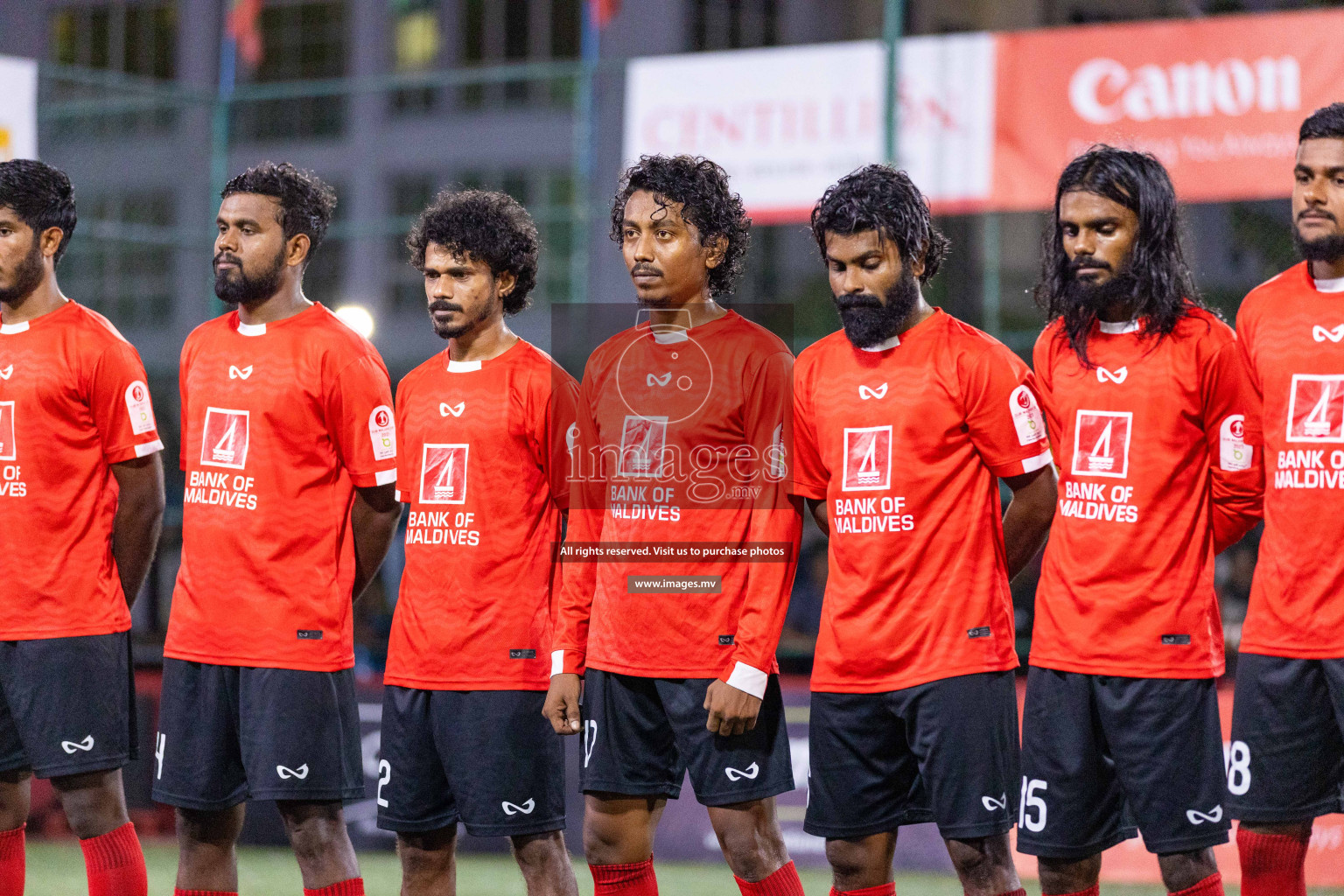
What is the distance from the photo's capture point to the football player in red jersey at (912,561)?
4.22m

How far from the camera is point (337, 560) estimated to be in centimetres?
491

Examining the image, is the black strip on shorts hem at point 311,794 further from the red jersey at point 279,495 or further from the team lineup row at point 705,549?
the red jersey at point 279,495

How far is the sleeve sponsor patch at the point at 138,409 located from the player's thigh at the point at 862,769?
2454 millimetres

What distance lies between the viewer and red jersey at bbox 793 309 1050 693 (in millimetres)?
4266

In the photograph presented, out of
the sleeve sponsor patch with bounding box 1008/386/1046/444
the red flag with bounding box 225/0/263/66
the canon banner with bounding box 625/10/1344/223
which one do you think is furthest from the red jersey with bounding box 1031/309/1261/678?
the red flag with bounding box 225/0/263/66

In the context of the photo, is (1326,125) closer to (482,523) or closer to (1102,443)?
(1102,443)

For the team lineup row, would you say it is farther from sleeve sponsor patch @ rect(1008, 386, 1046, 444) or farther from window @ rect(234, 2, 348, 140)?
window @ rect(234, 2, 348, 140)

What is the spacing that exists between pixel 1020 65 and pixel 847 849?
6.29 meters

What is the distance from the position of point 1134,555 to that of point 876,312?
96 centimetres

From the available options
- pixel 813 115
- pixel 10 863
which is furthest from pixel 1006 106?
pixel 10 863

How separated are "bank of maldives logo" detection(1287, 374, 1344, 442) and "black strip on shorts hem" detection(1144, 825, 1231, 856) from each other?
107 centimetres

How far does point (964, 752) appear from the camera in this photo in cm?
419

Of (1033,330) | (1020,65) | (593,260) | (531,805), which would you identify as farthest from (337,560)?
(593,260)

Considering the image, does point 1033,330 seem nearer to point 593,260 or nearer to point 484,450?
point 484,450
